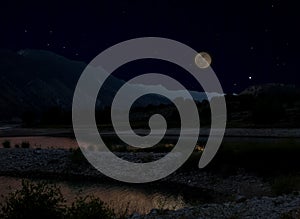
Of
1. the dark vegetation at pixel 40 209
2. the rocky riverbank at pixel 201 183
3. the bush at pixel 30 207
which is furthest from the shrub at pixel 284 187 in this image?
the bush at pixel 30 207

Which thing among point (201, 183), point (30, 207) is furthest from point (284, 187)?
point (30, 207)

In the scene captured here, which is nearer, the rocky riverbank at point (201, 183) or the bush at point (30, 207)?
the bush at point (30, 207)

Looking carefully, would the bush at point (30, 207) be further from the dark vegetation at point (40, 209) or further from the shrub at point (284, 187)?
the shrub at point (284, 187)

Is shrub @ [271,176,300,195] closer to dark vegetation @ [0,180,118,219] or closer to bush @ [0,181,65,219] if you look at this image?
dark vegetation @ [0,180,118,219]

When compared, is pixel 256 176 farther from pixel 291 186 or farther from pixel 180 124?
pixel 180 124

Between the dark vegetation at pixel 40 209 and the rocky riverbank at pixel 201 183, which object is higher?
the dark vegetation at pixel 40 209

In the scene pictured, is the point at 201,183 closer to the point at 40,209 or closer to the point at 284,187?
the point at 284,187

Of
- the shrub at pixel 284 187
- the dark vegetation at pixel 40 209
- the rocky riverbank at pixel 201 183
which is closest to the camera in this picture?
the dark vegetation at pixel 40 209

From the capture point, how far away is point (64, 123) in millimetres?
124000

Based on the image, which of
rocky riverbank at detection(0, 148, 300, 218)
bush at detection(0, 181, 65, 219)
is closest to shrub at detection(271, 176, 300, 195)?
rocky riverbank at detection(0, 148, 300, 218)

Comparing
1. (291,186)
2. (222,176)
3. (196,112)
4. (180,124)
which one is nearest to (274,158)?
(222,176)

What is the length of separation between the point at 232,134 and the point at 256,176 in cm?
Result: 3729

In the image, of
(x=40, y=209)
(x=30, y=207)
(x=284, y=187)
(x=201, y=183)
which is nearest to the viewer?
(x=30, y=207)

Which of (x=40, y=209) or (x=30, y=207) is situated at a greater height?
(x=30, y=207)
